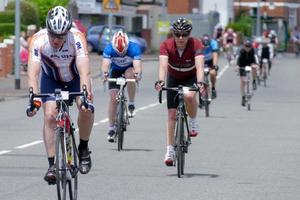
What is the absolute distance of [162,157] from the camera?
16.6 meters

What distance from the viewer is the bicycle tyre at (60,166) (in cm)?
1068

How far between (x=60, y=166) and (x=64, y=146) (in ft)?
0.66

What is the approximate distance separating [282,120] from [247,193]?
1311 centimetres

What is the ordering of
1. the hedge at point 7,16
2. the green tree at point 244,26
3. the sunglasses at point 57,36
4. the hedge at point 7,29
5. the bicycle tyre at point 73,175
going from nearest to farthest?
the bicycle tyre at point 73,175 < the sunglasses at point 57,36 < the hedge at point 7,29 < the hedge at point 7,16 < the green tree at point 244,26

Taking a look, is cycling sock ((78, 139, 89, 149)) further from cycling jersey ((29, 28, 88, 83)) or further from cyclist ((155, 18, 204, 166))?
cyclist ((155, 18, 204, 166))

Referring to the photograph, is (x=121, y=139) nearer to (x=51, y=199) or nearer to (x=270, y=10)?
(x=51, y=199)

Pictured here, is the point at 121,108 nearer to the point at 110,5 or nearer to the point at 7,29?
the point at 110,5

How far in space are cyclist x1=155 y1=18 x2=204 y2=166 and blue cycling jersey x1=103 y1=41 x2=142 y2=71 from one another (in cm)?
353

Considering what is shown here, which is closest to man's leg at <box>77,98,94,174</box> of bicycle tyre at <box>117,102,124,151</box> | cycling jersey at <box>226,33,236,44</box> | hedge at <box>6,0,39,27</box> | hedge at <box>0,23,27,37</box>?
bicycle tyre at <box>117,102,124,151</box>

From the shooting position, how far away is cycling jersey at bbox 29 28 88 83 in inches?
451

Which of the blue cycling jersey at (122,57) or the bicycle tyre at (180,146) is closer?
the bicycle tyre at (180,146)

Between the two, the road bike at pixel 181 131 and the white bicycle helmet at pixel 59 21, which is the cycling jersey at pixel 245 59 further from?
the white bicycle helmet at pixel 59 21

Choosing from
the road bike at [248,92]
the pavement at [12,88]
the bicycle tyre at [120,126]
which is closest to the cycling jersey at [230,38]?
the pavement at [12,88]

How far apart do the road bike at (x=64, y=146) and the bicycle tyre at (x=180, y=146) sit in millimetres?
3054
